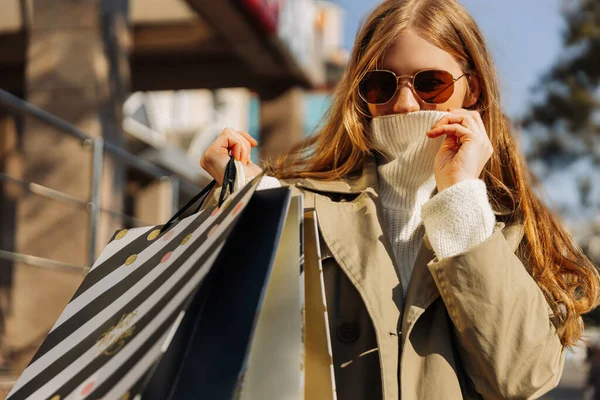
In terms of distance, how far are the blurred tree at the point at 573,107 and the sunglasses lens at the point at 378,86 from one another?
35.9 ft

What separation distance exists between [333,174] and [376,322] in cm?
46

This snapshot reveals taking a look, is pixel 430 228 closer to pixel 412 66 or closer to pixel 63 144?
pixel 412 66

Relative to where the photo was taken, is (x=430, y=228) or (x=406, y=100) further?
(x=406, y=100)

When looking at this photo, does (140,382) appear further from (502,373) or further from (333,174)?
(333,174)

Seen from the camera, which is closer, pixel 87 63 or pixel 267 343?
pixel 267 343

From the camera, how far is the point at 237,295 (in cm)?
132

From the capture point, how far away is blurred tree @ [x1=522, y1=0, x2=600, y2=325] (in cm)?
1255

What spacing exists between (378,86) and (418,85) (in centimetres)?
10

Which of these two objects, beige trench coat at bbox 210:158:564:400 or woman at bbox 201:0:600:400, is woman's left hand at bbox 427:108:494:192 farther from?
beige trench coat at bbox 210:158:564:400

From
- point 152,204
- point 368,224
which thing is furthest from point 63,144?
point 368,224

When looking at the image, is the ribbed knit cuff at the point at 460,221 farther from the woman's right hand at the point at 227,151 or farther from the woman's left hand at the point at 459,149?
the woman's right hand at the point at 227,151

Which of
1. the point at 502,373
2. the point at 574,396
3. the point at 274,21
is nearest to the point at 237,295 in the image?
the point at 502,373

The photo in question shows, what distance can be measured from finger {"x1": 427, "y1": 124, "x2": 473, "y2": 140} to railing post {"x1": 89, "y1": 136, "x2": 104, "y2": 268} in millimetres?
3349

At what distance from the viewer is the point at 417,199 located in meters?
1.95
